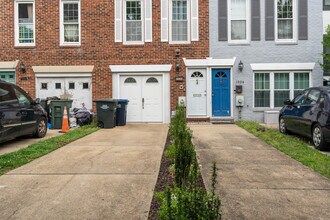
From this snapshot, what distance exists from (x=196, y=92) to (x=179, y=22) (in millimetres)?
3284

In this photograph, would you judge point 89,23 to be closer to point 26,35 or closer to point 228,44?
point 26,35

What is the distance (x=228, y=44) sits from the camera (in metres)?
14.3

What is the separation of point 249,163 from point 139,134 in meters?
5.10

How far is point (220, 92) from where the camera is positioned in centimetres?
1432

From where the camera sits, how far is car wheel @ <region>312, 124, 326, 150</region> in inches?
308

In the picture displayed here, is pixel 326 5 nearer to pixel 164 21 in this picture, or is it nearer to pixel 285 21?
pixel 285 21

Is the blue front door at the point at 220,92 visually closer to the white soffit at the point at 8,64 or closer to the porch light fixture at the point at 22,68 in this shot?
the porch light fixture at the point at 22,68

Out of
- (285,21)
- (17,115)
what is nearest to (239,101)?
(285,21)

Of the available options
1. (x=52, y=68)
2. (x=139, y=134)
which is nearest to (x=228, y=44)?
(x=139, y=134)

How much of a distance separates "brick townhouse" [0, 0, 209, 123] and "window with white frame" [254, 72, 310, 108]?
2.93 meters

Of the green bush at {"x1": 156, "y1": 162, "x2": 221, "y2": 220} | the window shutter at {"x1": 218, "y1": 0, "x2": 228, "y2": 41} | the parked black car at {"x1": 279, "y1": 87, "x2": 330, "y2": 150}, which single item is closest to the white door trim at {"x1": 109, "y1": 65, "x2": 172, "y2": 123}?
the window shutter at {"x1": 218, "y1": 0, "x2": 228, "y2": 41}

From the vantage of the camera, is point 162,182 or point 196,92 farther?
point 196,92


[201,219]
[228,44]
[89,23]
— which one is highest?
[89,23]

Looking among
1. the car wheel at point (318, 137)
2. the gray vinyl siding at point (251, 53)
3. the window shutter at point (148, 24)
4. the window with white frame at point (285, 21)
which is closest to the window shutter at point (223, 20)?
the gray vinyl siding at point (251, 53)
